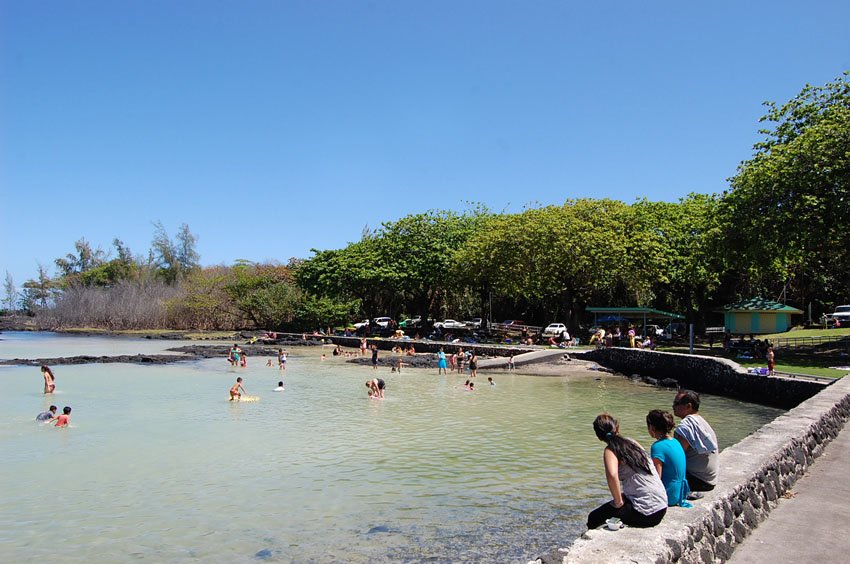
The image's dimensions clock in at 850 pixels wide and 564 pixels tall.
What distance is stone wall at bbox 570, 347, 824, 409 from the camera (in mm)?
22219

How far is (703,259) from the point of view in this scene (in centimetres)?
4341

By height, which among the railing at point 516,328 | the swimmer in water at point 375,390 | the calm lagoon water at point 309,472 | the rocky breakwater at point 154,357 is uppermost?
the railing at point 516,328

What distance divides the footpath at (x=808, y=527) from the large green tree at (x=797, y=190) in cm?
2036

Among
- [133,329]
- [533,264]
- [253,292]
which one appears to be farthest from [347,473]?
[133,329]

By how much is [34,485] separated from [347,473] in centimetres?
627

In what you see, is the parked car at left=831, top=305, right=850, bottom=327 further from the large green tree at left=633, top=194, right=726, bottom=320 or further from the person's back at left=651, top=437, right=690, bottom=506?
the person's back at left=651, top=437, right=690, bottom=506

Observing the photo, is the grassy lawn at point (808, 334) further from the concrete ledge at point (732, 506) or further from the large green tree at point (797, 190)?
the concrete ledge at point (732, 506)

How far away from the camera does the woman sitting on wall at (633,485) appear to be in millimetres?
6352

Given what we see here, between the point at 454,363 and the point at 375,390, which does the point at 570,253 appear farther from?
the point at 375,390

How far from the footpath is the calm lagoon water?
2.96 meters

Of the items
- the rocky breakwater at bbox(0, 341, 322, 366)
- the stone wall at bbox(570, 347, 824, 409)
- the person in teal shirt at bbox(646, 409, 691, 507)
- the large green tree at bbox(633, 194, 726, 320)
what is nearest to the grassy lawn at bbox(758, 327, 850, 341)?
the large green tree at bbox(633, 194, 726, 320)

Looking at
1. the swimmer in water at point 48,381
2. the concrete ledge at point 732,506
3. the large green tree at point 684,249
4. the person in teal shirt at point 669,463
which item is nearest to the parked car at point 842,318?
the large green tree at point 684,249

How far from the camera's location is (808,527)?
27.2ft

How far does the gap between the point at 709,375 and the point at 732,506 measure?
22.1 metres
